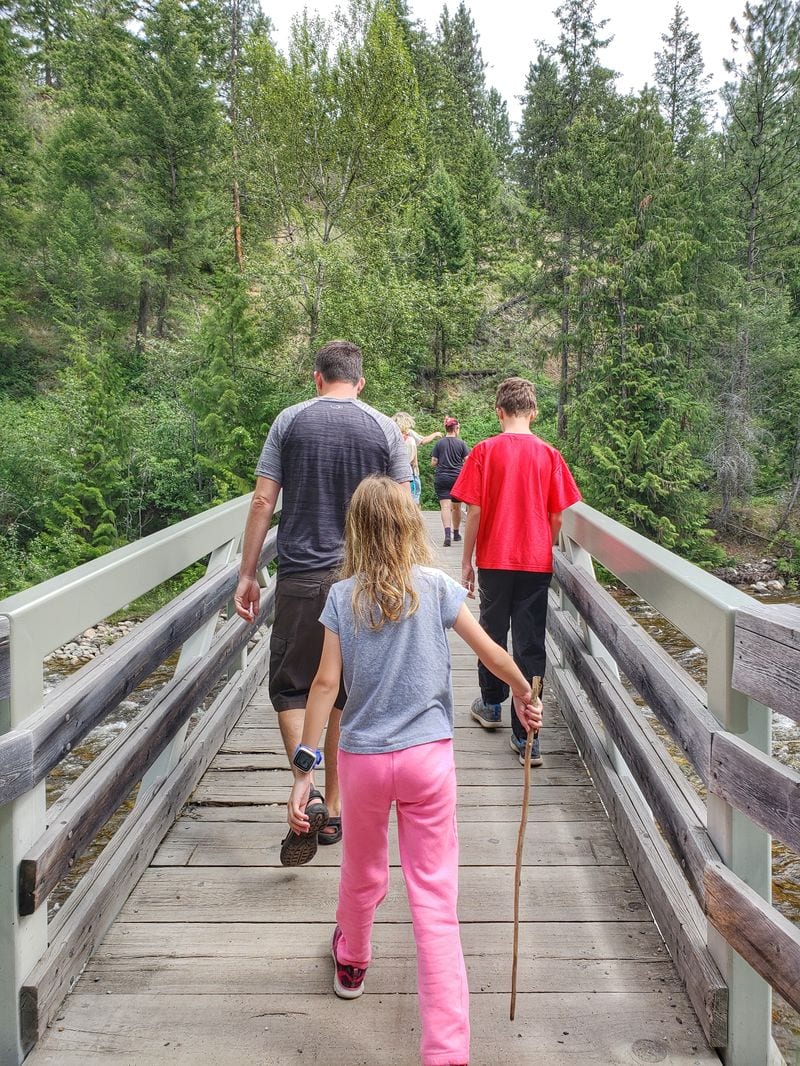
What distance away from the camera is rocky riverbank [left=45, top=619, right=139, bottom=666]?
575 inches

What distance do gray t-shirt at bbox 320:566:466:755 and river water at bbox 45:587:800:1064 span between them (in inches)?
115

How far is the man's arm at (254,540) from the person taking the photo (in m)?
3.21

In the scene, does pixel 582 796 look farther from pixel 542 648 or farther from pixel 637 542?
pixel 637 542

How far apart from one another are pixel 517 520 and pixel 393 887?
179cm

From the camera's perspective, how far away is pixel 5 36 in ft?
113

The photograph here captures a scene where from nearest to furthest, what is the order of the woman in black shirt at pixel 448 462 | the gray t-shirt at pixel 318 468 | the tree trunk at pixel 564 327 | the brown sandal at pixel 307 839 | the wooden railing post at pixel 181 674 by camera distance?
the brown sandal at pixel 307 839
the gray t-shirt at pixel 318 468
the wooden railing post at pixel 181 674
the woman in black shirt at pixel 448 462
the tree trunk at pixel 564 327

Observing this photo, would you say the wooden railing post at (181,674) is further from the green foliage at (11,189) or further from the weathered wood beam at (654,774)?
the green foliage at (11,189)

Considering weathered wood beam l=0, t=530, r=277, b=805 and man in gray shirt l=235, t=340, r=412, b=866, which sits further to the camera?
man in gray shirt l=235, t=340, r=412, b=866

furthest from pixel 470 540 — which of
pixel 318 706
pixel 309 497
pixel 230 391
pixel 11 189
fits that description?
pixel 11 189

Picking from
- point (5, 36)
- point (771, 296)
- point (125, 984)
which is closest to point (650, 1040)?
point (125, 984)

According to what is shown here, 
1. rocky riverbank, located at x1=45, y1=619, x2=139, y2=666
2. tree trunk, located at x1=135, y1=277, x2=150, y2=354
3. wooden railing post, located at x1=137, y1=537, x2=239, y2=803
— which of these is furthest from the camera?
tree trunk, located at x1=135, y1=277, x2=150, y2=354

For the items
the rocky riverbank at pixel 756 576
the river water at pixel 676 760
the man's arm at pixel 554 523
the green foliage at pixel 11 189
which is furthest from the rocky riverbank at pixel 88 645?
the green foliage at pixel 11 189

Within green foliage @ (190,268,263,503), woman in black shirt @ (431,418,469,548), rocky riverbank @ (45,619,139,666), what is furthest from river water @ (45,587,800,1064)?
green foliage @ (190,268,263,503)

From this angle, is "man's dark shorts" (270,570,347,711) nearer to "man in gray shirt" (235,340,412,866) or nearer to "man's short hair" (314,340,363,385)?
"man in gray shirt" (235,340,412,866)
